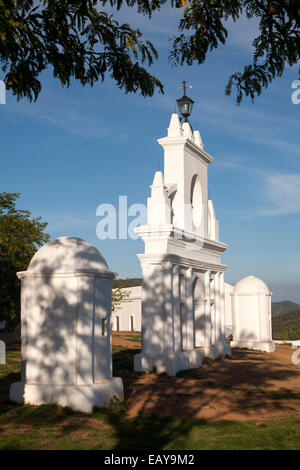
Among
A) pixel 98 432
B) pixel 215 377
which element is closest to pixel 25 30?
pixel 98 432

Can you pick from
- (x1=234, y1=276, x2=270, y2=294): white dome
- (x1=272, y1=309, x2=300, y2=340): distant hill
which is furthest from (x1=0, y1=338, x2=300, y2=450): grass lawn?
(x1=272, y1=309, x2=300, y2=340): distant hill

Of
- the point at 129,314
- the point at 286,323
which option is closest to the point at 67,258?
the point at 129,314

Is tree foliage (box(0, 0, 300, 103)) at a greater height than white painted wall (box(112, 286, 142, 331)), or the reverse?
tree foliage (box(0, 0, 300, 103))

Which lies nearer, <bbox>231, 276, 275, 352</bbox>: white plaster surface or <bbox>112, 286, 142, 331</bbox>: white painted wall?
<bbox>231, 276, 275, 352</bbox>: white plaster surface

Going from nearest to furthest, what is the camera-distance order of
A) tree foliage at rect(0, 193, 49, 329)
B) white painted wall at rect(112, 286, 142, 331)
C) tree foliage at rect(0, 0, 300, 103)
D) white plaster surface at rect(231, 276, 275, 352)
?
tree foliage at rect(0, 0, 300, 103), tree foliage at rect(0, 193, 49, 329), white plaster surface at rect(231, 276, 275, 352), white painted wall at rect(112, 286, 142, 331)

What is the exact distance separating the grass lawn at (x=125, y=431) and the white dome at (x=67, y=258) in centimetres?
304

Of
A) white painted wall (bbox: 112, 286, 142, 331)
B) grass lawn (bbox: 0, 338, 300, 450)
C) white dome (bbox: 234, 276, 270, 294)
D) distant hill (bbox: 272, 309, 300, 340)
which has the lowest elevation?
distant hill (bbox: 272, 309, 300, 340)

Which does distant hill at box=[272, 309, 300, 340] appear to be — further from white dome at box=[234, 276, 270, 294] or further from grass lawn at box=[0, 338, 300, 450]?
grass lawn at box=[0, 338, 300, 450]

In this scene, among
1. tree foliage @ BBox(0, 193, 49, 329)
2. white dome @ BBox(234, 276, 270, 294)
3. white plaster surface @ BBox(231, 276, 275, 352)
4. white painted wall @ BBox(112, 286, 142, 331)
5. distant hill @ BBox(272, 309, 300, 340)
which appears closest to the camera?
tree foliage @ BBox(0, 193, 49, 329)

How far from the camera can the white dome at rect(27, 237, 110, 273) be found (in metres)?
11.9

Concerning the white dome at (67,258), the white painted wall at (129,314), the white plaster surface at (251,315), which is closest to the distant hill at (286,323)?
the white painted wall at (129,314)

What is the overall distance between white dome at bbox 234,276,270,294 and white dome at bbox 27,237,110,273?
17.7 m

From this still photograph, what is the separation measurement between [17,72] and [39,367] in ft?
21.0

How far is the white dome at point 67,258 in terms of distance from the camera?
11852mm
